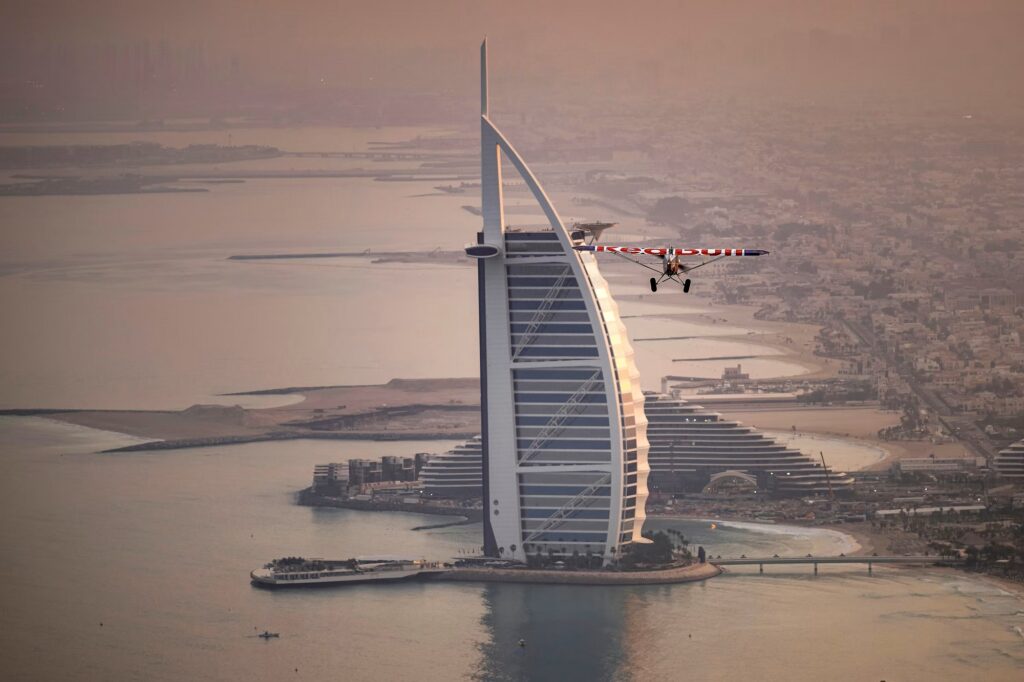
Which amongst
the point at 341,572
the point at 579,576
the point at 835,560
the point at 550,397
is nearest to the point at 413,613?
the point at 341,572

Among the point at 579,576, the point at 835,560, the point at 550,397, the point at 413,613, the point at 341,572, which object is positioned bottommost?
the point at 413,613

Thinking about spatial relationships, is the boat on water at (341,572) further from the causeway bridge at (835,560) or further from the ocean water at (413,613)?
the causeway bridge at (835,560)

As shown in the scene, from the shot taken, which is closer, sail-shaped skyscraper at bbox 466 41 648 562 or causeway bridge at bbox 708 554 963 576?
causeway bridge at bbox 708 554 963 576

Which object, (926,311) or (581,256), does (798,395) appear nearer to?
(926,311)

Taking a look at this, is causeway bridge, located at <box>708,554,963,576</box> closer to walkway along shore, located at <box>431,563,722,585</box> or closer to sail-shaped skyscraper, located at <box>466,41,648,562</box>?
walkway along shore, located at <box>431,563,722,585</box>

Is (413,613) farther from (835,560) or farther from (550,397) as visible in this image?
(835,560)

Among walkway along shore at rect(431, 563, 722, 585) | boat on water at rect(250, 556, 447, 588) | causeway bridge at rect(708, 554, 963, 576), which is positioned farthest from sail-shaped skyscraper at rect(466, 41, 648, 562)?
causeway bridge at rect(708, 554, 963, 576)

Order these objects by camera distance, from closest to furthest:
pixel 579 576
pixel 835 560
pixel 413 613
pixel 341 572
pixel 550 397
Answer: pixel 413 613 < pixel 579 576 < pixel 341 572 < pixel 835 560 < pixel 550 397
